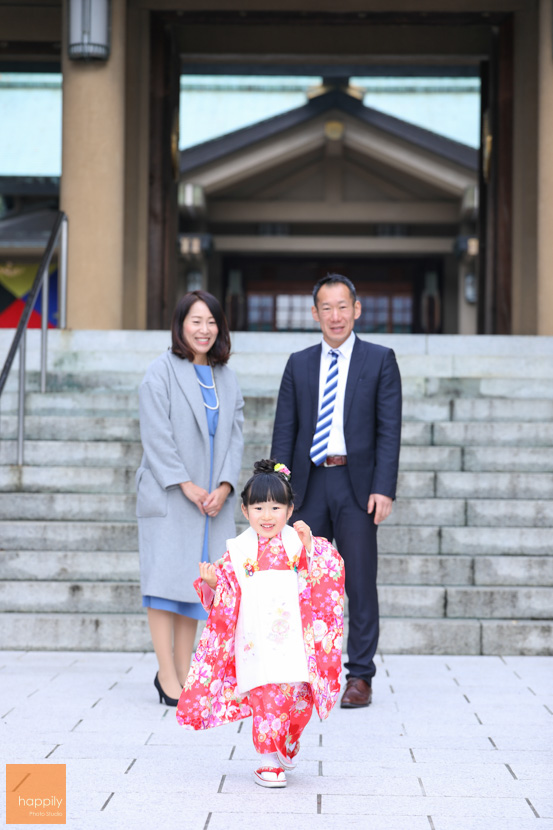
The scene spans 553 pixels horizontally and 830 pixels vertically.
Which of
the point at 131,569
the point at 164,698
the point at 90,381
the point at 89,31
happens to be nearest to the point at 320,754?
the point at 164,698

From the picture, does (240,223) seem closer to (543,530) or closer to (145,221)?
(145,221)

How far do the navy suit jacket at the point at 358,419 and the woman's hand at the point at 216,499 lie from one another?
253 mm

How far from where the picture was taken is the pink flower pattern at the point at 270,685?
10.6 feet

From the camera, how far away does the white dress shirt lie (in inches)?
177

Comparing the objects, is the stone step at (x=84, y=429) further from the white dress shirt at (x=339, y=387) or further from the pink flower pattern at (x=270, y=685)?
the pink flower pattern at (x=270, y=685)

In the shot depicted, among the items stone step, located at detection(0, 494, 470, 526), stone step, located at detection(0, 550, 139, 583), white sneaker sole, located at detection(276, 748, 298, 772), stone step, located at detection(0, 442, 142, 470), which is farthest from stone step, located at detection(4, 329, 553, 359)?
white sneaker sole, located at detection(276, 748, 298, 772)

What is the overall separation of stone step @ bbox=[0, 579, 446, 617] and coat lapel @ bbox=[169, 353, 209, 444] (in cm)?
142

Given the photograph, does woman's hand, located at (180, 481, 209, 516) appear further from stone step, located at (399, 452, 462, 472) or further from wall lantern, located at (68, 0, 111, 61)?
wall lantern, located at (68, 0, 111, 61)

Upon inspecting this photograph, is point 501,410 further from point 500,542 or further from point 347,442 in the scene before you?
point 347,442

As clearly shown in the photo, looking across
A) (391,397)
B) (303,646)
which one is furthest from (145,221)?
(303,646)

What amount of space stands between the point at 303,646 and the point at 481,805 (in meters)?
0.67

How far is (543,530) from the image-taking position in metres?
5.91

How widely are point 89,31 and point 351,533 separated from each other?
6.16 meters

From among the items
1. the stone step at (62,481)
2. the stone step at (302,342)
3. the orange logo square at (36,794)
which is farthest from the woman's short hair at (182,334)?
the stone step at (302,342)
